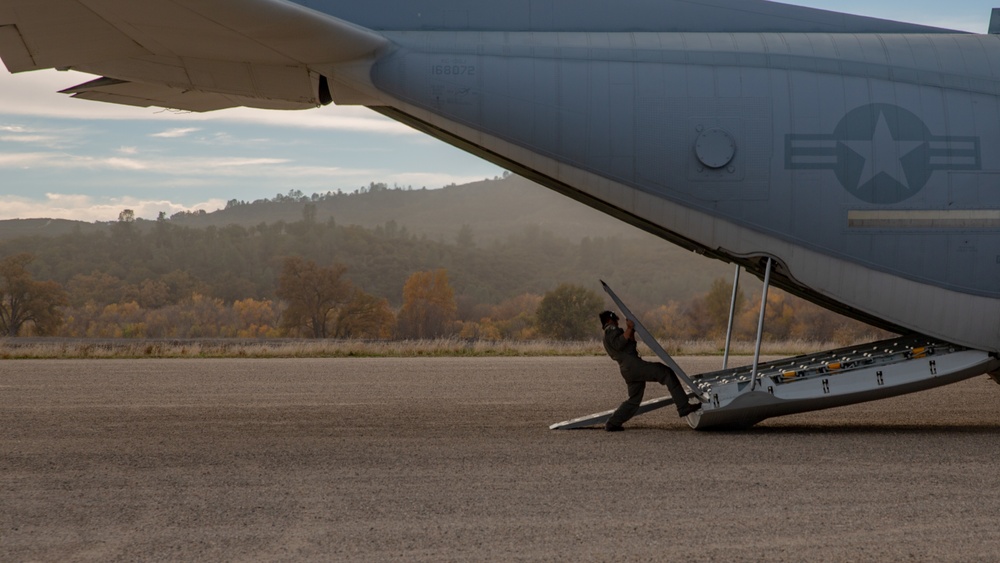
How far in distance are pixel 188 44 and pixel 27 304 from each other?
2032 inches

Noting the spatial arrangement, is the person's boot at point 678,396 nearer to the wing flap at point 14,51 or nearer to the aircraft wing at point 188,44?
the aircraft wing at point 188,44

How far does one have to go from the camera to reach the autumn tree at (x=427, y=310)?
5566 centimetres

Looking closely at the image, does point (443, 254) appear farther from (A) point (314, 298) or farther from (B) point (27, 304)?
(B) point (27, 304)

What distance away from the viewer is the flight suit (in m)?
11.9

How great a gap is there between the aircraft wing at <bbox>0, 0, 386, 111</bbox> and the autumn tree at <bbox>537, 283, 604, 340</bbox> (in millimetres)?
39518

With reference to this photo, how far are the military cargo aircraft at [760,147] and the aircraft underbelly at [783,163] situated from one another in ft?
0.06

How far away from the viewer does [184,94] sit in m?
13.4

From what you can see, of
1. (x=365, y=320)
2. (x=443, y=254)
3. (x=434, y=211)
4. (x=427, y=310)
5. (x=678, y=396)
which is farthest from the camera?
(x=434, y=211)

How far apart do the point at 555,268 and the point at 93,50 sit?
2369 inches

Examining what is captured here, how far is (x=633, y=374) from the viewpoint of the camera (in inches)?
472

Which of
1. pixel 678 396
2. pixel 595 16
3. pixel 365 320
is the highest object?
pixel 595 16

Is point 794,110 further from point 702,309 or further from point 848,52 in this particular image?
point 702,309

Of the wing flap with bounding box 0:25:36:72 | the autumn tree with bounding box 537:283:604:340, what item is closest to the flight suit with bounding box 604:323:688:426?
the wing flap with bounding box 0:25:36:72

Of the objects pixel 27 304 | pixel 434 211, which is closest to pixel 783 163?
pixel 27 304
